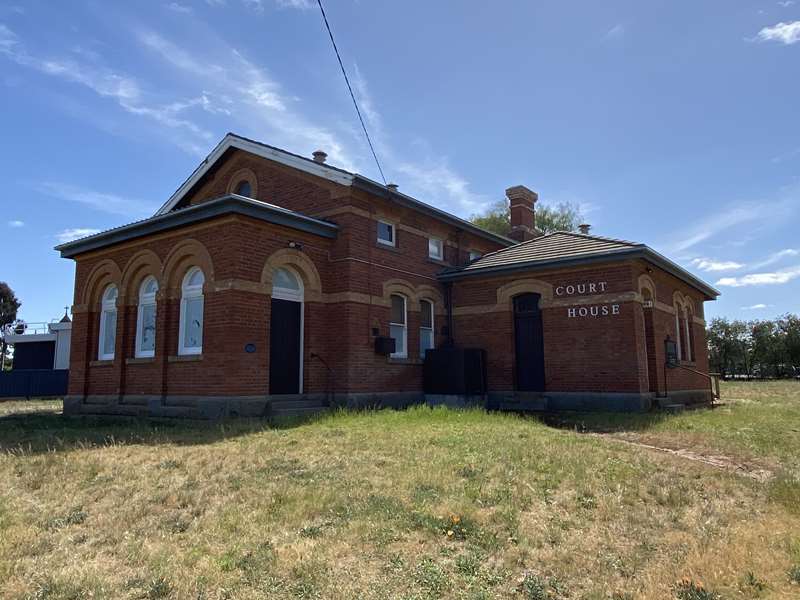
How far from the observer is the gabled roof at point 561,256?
15133mm

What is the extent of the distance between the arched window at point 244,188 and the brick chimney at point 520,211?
36.7ft

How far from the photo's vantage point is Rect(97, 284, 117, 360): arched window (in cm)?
1617

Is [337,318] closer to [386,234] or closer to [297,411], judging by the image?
[297,411]

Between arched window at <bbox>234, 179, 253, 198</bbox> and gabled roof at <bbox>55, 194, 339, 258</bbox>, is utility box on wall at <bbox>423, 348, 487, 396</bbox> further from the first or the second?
arched window at <bbox>234, 179, 253, 198</bbox>

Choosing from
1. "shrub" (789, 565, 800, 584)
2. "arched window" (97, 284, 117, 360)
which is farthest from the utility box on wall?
"shrub" (789, 565, 800, 584)

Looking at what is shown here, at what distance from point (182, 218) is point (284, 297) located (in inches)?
115

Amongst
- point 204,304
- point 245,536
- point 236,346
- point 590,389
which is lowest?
point 245,536

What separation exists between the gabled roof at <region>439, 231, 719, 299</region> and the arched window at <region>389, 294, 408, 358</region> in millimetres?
1812

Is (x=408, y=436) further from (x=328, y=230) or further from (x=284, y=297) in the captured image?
(x=328, y=230)

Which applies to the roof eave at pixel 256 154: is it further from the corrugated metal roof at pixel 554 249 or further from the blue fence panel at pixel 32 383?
the blue fence panel at pixel 32 383

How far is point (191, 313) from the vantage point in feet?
45.9

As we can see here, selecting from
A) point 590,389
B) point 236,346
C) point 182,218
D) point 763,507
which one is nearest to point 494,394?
point 590,389

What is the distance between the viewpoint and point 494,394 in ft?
56.1

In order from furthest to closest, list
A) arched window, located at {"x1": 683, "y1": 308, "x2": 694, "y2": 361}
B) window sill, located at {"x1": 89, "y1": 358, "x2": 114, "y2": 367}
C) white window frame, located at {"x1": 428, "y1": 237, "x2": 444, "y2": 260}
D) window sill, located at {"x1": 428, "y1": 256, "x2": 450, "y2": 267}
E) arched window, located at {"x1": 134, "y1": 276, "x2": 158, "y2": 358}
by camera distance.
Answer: arched window, located at {"x1": 683, "y1": 308, "x2": 694, "y2": 361}, white window frame, located at {"x1": 428, "y1": 237, "x2": 444, "y2": 260}, window sill, located at {"x1": 428, "y1": 256, "x2": 450, "y2": 267}, window sill, located at {"x1": 89, "y1": 358, "x2": 114, "y2": 367}, arched window, located at {"x1": 134, "y1": 276, "x2": 158, "y2": 358}
